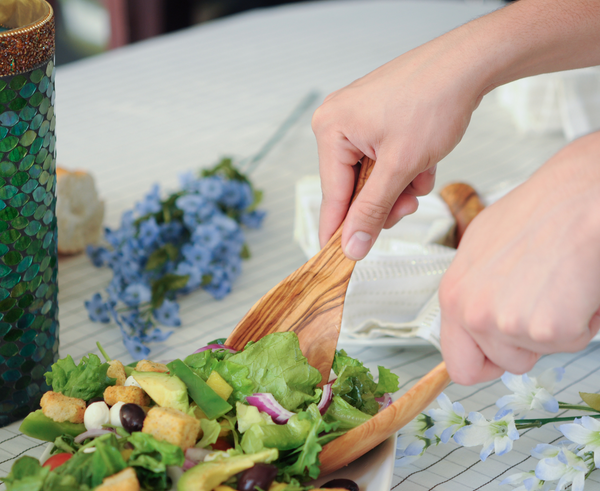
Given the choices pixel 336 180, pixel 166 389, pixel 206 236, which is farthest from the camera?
pixel 206 236

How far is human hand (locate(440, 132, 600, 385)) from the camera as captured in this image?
1.37 feet

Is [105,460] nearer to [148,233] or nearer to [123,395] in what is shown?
[123,395]

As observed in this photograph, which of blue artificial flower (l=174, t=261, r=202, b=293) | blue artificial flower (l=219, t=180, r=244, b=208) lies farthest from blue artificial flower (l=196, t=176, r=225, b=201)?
blue artificial flower (l=174, t=261, r=202, b=293)

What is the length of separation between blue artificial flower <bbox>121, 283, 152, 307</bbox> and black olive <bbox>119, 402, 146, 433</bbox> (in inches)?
14.5

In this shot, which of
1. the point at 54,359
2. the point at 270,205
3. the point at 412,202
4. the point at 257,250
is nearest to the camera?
the point at 54,359

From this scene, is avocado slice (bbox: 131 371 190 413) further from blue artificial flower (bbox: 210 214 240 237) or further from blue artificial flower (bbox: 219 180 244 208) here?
blue artificial flower (bbox: 219 180 244 208)

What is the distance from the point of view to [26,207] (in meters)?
0.57

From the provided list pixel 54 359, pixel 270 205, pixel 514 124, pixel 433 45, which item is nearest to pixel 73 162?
pixel 270 205

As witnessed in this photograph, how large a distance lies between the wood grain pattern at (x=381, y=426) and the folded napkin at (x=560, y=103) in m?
0.98

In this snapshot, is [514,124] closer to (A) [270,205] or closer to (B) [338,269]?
(A) [270,205]

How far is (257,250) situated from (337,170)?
0.39 m

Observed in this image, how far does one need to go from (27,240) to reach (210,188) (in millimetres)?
483

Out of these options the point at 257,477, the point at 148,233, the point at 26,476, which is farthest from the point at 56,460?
the point at 148,233

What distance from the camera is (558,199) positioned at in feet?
1.42
